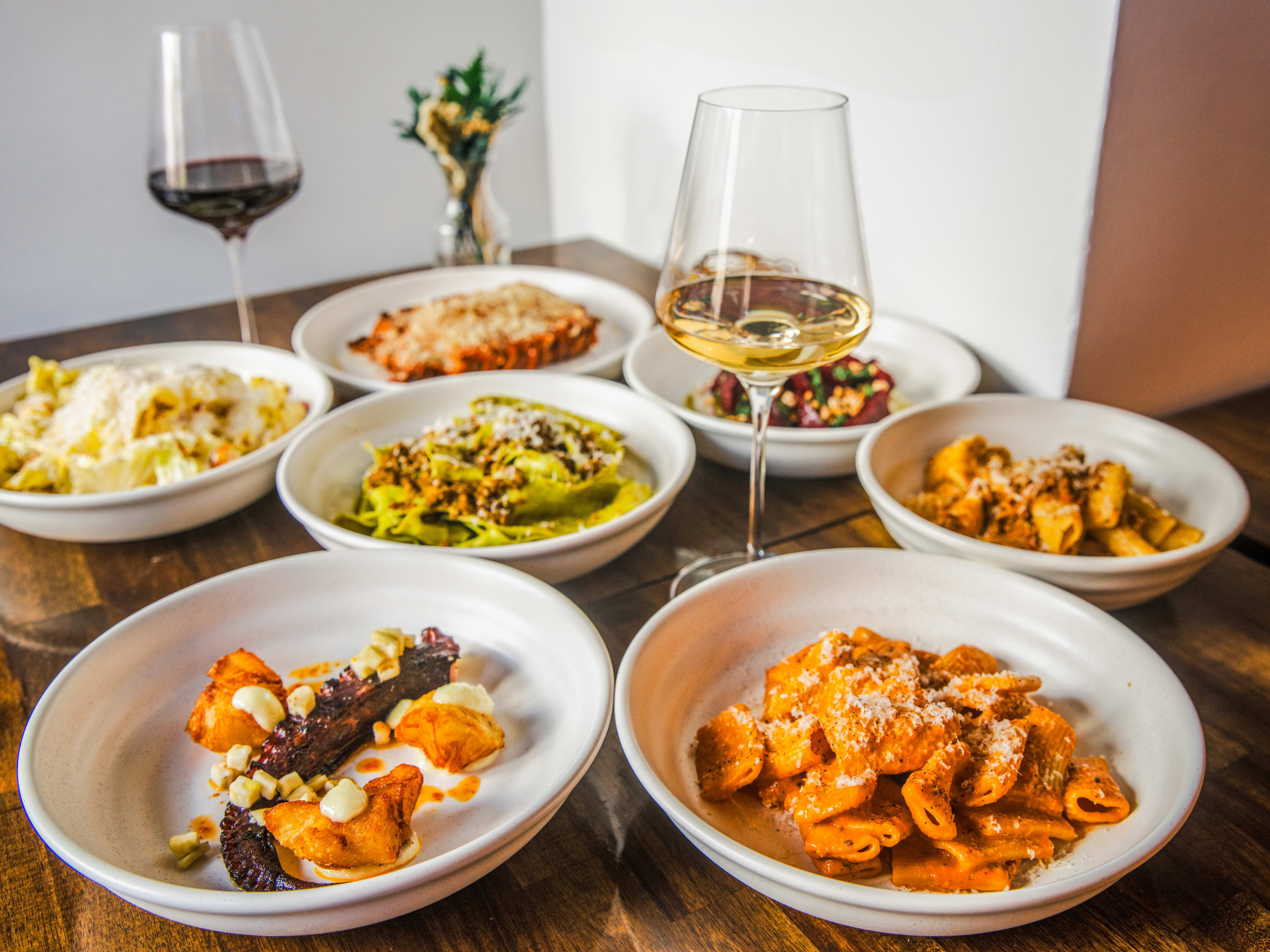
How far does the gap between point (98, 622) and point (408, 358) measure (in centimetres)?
70

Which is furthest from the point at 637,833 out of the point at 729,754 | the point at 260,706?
the point at 260,706

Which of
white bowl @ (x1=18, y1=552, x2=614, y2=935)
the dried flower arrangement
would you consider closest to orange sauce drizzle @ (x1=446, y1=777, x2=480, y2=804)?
white bowl @ (x1=18, y1=552, x2=614, y2=935)

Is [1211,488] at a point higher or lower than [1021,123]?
lower

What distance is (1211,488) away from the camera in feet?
3.79

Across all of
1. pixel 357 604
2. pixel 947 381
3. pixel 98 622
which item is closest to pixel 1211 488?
pixel 947 381

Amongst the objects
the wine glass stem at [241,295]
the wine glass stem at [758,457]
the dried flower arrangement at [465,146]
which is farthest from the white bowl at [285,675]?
the dried flower arrangement at [465,146]

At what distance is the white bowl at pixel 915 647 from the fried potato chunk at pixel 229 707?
351 millimetres

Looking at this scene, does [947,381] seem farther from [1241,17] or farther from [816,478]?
[1241,17]

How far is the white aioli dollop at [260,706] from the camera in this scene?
33.3 inches

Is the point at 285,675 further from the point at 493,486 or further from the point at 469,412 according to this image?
the point at 469,412

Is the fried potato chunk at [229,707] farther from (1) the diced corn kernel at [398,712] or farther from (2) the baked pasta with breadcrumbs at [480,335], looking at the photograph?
(2) the baked pasta with breadcrumbs at [480,335]

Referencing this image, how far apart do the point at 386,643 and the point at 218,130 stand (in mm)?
1097

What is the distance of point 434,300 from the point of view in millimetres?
1920

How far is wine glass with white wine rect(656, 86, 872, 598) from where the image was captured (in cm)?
88
